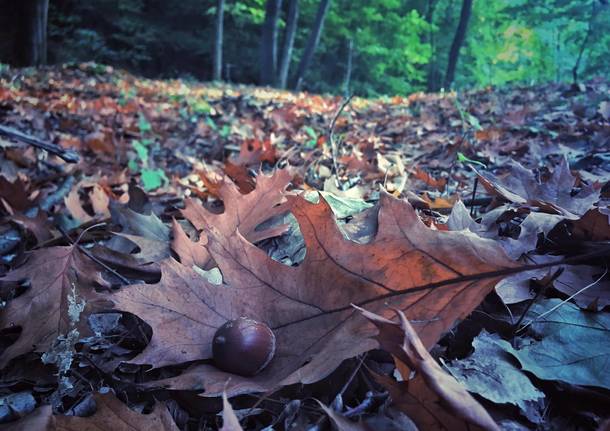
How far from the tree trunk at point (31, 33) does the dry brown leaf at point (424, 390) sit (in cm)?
1330

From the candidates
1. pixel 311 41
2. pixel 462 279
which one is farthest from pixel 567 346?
pixel 311 41

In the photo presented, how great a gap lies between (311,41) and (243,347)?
54.6 feet

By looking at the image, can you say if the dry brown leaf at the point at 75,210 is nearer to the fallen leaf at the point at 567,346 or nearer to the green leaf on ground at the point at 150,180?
the green leaf on ground at the point at 150,180

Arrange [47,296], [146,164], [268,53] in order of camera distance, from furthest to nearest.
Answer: [268,53], [146,164], [47,296]

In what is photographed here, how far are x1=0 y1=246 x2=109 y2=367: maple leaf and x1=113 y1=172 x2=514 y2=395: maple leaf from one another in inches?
11.7

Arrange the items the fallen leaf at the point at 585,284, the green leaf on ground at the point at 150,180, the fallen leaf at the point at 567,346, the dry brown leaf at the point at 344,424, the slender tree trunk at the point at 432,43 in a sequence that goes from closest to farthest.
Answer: the dry brown leaf at the point at 344,424
the fallen leaf at the point at 567,346
the fallen leaf at the point at 585,284
the green leaf on ground at the point at 150,180
the slender tree trunk at the point at 432,43

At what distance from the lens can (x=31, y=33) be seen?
11586 millimetres

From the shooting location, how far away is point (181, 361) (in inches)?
38.5

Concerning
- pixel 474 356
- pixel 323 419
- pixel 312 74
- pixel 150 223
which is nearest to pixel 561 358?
pixel 474 356

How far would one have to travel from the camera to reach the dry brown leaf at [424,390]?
1.93 ft

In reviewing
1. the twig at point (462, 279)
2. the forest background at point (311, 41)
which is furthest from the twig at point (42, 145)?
the forest background at point (311, 41)

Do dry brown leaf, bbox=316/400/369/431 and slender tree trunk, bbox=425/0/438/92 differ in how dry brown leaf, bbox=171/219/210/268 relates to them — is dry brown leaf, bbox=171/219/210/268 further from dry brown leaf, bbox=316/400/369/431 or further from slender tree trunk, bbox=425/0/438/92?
slender tree trunk, bbox=425/0/438/92

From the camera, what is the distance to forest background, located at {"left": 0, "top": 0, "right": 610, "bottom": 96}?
16609mm

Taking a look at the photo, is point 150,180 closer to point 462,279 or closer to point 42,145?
point 42,145
